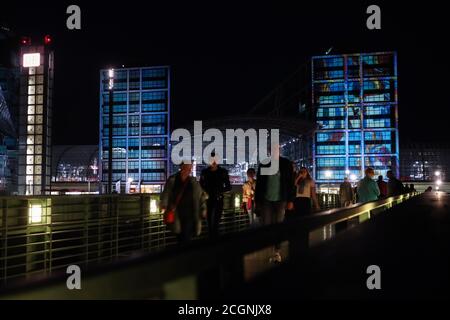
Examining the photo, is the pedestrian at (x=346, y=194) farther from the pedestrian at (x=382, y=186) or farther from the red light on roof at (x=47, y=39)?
the red light on roof at (x=47, y=39)

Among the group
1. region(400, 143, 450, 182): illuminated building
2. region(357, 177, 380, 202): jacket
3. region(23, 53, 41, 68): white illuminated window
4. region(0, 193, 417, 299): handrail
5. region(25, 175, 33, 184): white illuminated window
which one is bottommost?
region(0, 193, 417, 299): handrail

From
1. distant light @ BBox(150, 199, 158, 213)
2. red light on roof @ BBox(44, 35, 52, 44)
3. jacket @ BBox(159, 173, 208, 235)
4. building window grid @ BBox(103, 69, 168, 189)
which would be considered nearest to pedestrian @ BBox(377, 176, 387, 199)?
distant light @ BBox(150, 199, 158, 213)

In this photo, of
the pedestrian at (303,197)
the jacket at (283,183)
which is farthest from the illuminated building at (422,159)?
the jacket at (283,183)

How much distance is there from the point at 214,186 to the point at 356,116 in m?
106

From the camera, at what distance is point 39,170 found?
8162cm

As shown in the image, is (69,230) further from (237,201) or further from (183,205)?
(237,201)

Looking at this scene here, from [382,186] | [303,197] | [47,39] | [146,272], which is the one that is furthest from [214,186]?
[47,39]

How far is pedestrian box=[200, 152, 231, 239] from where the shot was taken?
11.6 m

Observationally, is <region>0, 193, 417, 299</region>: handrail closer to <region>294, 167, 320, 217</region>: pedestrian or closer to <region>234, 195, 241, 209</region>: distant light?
<region>294, 167, 320, 217</region>: pedestrian

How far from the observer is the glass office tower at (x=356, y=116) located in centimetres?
11369

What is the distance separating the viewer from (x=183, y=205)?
8.53m

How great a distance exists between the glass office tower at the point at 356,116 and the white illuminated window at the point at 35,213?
10267 cm

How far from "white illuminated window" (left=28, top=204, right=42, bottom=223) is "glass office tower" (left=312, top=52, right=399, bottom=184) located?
103 m
